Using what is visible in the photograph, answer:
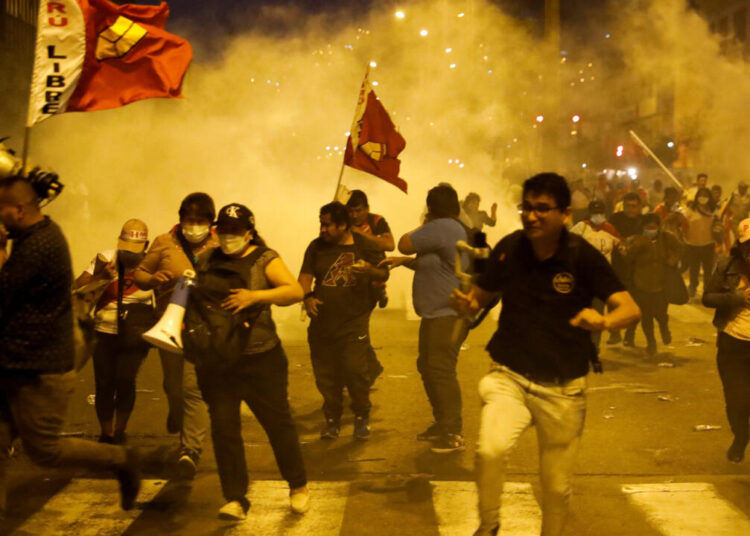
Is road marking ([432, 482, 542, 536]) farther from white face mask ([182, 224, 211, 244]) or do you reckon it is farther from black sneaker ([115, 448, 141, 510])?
white face mask ([182, 224, 211, 244])

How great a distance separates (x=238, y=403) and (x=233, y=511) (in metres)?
0.54

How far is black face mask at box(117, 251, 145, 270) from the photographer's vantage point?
19.5ft

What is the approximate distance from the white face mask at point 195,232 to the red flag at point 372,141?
2.81m

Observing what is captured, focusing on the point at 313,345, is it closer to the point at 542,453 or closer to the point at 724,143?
the point at 542,453

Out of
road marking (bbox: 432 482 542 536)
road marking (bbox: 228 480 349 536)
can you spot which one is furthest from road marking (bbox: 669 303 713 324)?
road marking (bbox: 228 480 349 536)

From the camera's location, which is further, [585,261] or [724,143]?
[724,143]

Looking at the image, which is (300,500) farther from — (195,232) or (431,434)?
(195,232)

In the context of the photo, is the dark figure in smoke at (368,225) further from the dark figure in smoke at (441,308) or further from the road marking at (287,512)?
the road marking at (287,512)

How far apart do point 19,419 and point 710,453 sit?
4.34 m

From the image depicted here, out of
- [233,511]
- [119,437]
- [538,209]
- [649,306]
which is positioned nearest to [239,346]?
[233,511]

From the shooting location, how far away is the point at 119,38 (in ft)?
21.0

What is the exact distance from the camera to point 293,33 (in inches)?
801

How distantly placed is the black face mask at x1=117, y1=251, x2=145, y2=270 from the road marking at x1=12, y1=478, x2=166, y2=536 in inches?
53.0

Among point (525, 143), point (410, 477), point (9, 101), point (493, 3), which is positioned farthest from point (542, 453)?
point (525, 143)
